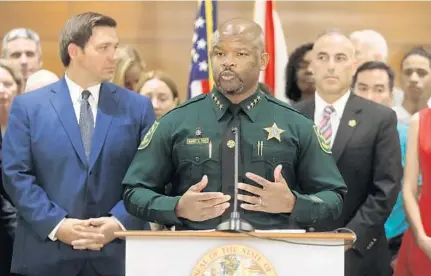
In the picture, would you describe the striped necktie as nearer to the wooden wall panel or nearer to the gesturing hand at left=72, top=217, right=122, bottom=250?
the gesturing hand at left=72, top=217, right=122, bottom=250

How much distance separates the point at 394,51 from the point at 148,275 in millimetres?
4678

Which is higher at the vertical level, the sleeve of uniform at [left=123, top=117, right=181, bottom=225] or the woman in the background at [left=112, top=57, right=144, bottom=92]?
the woman in the background at [left=112, top=57, right=144, bottom=92]

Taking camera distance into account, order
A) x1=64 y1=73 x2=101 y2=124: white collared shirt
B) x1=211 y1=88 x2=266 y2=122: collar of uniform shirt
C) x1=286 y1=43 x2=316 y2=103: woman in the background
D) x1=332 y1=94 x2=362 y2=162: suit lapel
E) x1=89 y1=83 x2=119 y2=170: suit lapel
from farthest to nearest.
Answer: x1=286 y1=43 x2=316 y2=103: woman in the background < x1=332 y1=94 x2=362 y2=162: suit lapel < x1=64 y1=73 x2=101 y2=124: white collared shirt < x1=89 y1=83 x2=119 y2=170: suit lapel < x1=211 y1=88 x2=266 y2=122: collar of uniform shirt

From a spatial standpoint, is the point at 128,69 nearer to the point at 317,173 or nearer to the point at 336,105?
the point at 336,105

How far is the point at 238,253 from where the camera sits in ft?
8.39

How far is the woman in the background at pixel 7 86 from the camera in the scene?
4.32m

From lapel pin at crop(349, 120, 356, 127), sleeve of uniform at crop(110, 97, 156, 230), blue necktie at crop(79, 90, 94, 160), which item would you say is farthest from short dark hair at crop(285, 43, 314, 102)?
blue necktie at crop(79, 90, 94, 160)

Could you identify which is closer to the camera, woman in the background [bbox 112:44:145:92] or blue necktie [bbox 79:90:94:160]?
blue necktie [bbox 79:90:94:160]

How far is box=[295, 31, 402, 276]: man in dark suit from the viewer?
12.3 feet

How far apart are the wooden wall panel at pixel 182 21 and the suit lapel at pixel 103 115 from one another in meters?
3.31

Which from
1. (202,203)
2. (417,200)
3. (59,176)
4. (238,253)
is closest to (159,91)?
(59,176)

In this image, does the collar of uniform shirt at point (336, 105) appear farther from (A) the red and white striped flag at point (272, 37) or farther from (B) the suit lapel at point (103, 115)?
(A) the red and white striped flag at point (272, 37)

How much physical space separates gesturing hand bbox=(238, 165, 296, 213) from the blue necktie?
915 mm

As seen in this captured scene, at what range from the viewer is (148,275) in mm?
2594
